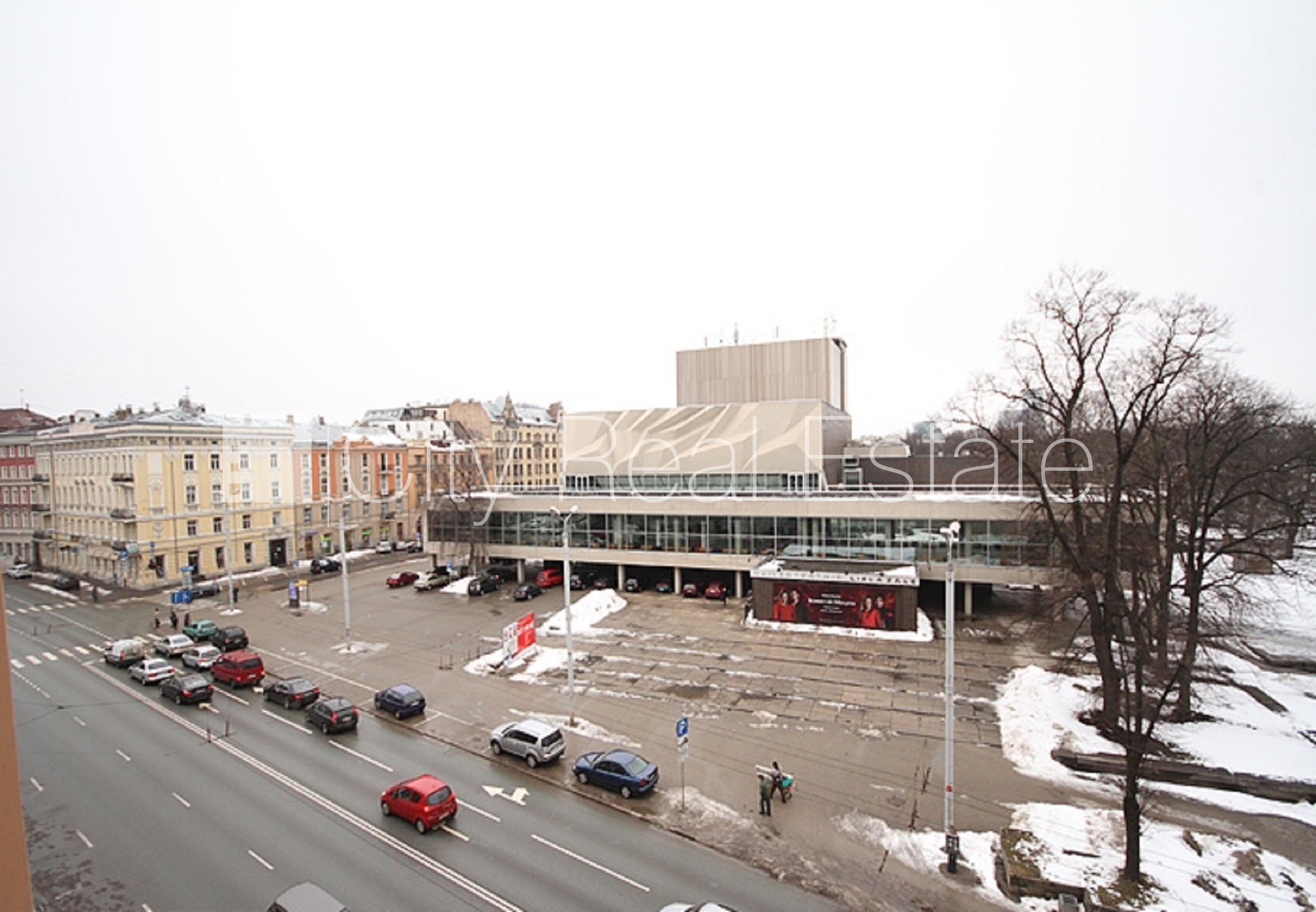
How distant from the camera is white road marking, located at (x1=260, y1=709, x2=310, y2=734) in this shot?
24953 millimetres

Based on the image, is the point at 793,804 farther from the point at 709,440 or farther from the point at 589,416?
the point at 589,416

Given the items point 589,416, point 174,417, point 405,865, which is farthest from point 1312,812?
point 174,417

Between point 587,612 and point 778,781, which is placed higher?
point 778,781

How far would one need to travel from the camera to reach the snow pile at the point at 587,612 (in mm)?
38031

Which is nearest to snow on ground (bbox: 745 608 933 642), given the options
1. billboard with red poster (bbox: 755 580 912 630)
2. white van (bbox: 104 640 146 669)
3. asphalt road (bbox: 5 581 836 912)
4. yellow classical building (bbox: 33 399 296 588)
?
billboard with red poster (bbox: 755 580 912 630)

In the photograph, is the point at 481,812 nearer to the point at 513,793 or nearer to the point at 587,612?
the point at 513,793

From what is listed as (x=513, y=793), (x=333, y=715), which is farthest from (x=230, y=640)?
(x=513, y=793)

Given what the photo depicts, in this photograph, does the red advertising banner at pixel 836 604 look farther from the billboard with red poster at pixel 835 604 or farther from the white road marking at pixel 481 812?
the white road marking at pixel 481 812

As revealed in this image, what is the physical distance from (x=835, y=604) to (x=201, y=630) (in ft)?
114

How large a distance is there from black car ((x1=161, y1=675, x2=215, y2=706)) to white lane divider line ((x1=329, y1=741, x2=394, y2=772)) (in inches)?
324

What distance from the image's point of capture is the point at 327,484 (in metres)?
67.4

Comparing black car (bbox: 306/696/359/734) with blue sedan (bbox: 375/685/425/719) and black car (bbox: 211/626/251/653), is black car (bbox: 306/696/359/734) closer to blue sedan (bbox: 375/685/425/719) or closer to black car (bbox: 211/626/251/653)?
blue sedan (bbox: 375/685/425/719)

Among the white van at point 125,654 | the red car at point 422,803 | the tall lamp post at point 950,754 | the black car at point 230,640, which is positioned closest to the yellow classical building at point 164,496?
the black car at point 230,640

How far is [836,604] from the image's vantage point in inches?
1463
